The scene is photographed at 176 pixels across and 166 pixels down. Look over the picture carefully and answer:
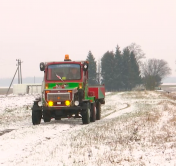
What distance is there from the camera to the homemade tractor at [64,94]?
559 inches

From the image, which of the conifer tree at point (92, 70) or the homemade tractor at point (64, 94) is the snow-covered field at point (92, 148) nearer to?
the homemade tractor at point (64, 94)

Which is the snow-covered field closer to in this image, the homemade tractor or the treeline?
the homemade tractor

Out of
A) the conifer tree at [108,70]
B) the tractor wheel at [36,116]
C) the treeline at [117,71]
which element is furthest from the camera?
the conifer tree at [108,70]

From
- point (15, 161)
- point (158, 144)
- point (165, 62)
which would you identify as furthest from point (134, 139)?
point (165, 62)

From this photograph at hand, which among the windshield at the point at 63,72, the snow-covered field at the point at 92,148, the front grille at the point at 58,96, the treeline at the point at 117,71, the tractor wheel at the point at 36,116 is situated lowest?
the snow-covered field at the point at 92,148

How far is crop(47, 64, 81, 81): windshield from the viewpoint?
15061 mm

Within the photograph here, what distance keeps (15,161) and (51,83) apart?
781 cm

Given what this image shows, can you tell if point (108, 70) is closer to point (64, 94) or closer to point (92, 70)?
point (92, 70)

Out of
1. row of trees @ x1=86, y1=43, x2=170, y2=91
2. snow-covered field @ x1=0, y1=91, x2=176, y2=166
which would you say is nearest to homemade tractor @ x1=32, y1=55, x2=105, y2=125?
snow-covered field @ x1=0, y1=91, x2=176, y2=166

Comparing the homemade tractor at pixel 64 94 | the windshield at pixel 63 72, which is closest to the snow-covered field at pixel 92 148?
the homemade tractor at pixel 64 94

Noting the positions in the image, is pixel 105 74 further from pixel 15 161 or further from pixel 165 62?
pixel 15 161

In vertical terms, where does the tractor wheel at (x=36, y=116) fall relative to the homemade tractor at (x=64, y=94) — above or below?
below

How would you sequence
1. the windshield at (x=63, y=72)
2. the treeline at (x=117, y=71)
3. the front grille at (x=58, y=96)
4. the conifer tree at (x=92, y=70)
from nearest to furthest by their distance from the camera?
1. the front grille at (x=58, y=96)
2. the windshield at (x=63, y=72)
3. the conifer tree at (x=92, y=70)
4. the treeline at (x=117, y=71)

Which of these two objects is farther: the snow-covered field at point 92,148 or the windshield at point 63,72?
the windshield at point 63,72
